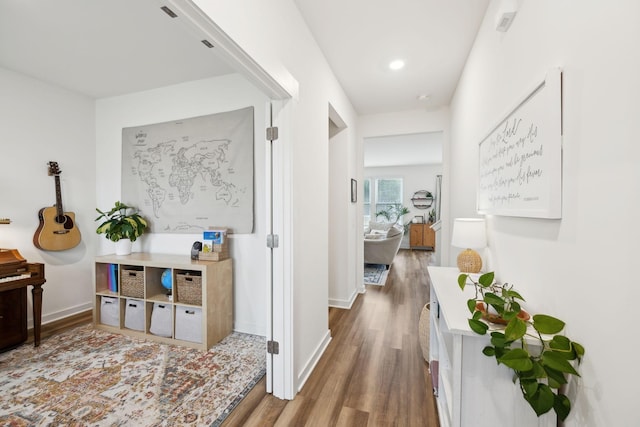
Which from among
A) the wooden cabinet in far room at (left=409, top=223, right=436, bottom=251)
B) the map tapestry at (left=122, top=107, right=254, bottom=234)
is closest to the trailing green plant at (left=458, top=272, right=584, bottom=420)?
the map tapestry at (left=122, top=107, right=254, bottom=234)

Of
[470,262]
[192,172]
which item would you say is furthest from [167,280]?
[470,262]

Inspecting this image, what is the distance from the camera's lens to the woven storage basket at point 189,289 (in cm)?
235

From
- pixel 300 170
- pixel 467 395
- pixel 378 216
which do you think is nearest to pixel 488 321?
pixel 467 395

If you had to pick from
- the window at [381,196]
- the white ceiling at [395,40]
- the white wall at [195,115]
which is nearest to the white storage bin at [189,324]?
the white wall at [195,115]

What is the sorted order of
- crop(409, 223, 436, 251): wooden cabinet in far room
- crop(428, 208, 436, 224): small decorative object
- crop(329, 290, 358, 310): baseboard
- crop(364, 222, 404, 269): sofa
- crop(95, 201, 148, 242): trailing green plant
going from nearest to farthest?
crop(95, 201, 148, 242): trailing green plant
crop(329, 290, 358, 310): baseboard
crop(364, 222, 404, 269): sofa
crop(409, 223, 436, 251): wooden cabinet in far room
crop(428, 208, 436, 224): small decorative object

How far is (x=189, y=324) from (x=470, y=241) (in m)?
2.32

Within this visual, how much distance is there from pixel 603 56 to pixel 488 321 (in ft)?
2.97

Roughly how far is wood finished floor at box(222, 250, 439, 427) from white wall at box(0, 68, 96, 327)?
2.64 metres

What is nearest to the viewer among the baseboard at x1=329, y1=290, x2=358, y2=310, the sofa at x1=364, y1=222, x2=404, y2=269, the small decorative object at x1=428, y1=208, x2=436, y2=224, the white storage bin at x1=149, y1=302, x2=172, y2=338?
the white storage bin at x1=149, y1=302, x2=172, y2=338

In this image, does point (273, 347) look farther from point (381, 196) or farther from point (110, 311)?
point (381, 196)

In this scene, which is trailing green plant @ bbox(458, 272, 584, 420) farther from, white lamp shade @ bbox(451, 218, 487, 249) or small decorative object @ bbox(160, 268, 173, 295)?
small decorative object @ bbox(160, 268, 173, 295)

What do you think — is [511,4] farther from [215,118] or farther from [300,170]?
[215,118]

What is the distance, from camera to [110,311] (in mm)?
2645

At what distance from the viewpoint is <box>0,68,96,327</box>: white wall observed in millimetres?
2545
